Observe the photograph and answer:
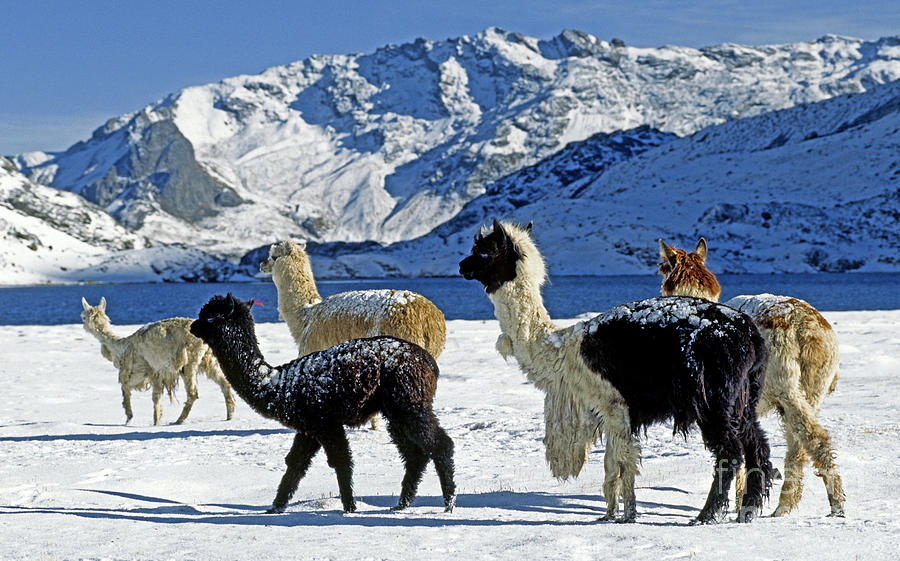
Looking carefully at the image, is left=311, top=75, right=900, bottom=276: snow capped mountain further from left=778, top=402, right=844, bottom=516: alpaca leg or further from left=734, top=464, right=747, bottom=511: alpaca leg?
left=734, top=464, right=747, bottom=511: alpaca leg

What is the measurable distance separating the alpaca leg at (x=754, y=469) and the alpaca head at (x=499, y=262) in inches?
86.8

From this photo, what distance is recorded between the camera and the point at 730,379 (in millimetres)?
6352

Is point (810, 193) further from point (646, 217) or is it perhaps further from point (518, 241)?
point (518, 241)

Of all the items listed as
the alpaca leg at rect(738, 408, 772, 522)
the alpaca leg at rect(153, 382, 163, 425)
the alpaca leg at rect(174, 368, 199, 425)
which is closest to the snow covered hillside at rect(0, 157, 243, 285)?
the alpaca leg at rect(153, 382, 163, 425)

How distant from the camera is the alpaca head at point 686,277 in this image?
859cm

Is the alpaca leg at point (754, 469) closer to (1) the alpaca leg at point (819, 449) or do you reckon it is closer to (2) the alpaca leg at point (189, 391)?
(1) the alpaca leg at point (819, 449)

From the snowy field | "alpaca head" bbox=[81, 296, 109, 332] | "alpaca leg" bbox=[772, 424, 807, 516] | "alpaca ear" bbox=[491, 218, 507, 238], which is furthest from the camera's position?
"alpaca head" bbox=[81, 296, 109, 332]

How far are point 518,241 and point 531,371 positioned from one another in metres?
1.21

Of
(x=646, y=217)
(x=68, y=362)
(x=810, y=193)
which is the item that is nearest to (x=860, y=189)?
(x=810, y=193)

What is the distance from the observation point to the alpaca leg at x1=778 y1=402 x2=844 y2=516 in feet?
22.8

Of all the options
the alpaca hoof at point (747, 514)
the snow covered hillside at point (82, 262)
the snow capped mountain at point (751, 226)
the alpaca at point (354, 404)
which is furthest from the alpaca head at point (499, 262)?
the snow covered hillside at point (82, 262)

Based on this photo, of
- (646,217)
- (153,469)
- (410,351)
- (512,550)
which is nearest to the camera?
(512,550)

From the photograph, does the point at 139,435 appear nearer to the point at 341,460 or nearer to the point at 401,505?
the point at 341,460

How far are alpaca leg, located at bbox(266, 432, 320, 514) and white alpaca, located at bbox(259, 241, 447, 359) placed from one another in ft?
13.5
